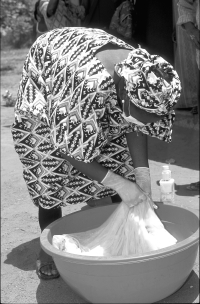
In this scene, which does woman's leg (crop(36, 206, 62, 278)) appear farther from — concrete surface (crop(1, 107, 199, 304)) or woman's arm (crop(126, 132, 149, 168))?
woman's arm (crop(126, 132, 149, 168))

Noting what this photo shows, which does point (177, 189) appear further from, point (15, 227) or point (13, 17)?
point (13, 17)

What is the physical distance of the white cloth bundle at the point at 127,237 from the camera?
2.39 metres

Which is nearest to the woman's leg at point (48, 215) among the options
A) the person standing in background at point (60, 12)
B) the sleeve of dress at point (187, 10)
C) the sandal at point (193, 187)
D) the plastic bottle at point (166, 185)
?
the plastic bottle at point (166, 185)

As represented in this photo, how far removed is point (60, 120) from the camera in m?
2.17

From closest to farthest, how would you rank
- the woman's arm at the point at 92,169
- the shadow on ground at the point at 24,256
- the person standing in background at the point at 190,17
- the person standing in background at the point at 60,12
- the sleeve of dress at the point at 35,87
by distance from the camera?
the woman's arm at the point at 92,169, the sleeve of dress at the point at 35,87, the shadow on ground at the point at 24,256, the person standing in background at the point at 190,17, the person standing in background at the point at 60,12

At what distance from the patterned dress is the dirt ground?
46 cm

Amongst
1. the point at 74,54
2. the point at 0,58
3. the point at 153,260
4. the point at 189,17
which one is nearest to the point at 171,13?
the point at 189,17

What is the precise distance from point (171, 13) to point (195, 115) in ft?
4.29

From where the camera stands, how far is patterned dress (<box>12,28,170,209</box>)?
2.13 metres

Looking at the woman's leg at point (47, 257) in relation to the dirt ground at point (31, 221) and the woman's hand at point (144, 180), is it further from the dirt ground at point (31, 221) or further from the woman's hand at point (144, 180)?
the woman's hand at point (144, 180)

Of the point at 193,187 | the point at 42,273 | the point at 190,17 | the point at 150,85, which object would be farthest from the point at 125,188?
the point at 190,17

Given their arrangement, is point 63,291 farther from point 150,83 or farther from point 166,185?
point 150,83

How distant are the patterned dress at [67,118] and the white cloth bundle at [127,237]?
0.24 m

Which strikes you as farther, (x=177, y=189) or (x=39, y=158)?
(x=177, y=189)
